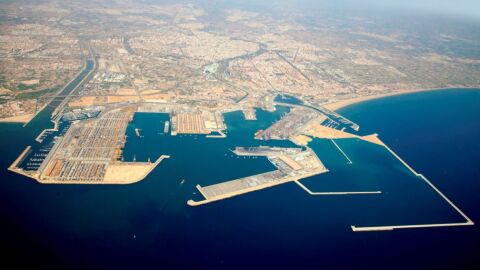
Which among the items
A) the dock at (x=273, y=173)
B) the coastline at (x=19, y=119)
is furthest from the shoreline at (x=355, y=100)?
the coastline at (x=19, y=119)

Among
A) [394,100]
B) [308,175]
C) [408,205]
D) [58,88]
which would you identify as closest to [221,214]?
[308,175]

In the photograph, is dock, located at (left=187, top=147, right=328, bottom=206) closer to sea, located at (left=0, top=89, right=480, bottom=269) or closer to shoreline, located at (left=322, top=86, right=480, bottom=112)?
sea, located at (left=0, top=89, right=480, bottom=269)

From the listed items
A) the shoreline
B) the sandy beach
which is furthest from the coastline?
the shoreline

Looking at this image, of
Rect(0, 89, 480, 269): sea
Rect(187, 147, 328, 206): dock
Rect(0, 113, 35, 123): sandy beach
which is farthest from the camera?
Rect(0, 113, 35, 123): sandy beach

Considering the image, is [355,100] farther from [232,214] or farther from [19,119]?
[19,119]

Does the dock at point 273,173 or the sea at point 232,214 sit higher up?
the dock at point 273,173

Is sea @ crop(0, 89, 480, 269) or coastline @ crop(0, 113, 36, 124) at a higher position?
coastline @ crop(0, 113, 36, 124)

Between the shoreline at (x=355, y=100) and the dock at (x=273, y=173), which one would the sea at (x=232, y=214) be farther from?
the shoreline at (x=355, y=100)

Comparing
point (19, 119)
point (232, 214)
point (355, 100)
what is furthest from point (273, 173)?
point (355, 100)

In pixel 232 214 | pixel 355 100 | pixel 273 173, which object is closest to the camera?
pixel 232 214
